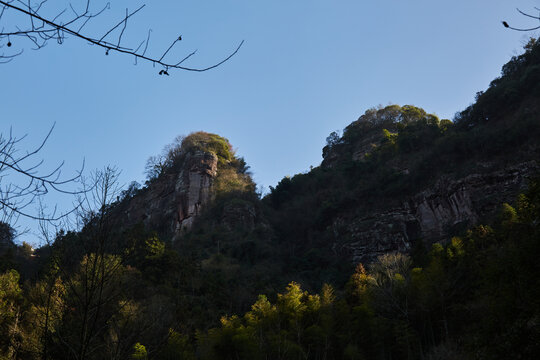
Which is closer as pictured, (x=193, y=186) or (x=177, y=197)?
(x=177, y=197)

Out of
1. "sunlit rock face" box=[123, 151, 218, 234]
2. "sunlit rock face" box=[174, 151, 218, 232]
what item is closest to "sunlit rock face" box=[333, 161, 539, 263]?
"sunlit rock face" box=[174, 151, 218, 232]

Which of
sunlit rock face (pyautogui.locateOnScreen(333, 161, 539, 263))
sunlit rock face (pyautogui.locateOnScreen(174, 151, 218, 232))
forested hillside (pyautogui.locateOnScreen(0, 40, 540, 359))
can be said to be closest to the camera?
forested hillside (pyautogui.locateOnScreen(0, 40, 540, 359))

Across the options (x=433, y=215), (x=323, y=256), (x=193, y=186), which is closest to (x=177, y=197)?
(x=193, y=186)

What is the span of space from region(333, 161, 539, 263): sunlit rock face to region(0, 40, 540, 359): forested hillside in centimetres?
11

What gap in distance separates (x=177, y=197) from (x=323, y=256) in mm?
16789

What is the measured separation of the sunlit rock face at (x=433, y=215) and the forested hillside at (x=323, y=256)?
112mm

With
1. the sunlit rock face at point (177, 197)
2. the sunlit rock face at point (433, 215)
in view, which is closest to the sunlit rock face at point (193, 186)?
the sunlit rock face at point (177, 197)

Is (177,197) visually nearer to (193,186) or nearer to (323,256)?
(193,186)

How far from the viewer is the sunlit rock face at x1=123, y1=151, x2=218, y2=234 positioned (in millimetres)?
40094

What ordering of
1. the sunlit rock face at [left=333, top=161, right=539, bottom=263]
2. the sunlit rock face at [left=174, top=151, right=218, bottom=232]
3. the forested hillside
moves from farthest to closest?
the sunlit rock face at [left=174, top=151, right=218, bottom=232] < the sunlit rock face at [left=333, top=161, right=539, bottom=263] < the forested hillside

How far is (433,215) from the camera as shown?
29.0m

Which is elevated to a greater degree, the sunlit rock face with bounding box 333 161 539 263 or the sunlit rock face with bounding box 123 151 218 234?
the sunlit rock face with bounding box 123 151 218 234

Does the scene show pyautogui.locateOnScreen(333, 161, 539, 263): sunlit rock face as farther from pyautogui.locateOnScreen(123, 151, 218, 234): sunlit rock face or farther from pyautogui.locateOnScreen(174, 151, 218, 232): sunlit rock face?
pyautogui.locateOnScreen(123, 151, 218, 234): sunlit rock face

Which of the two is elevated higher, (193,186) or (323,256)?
(193,186)
